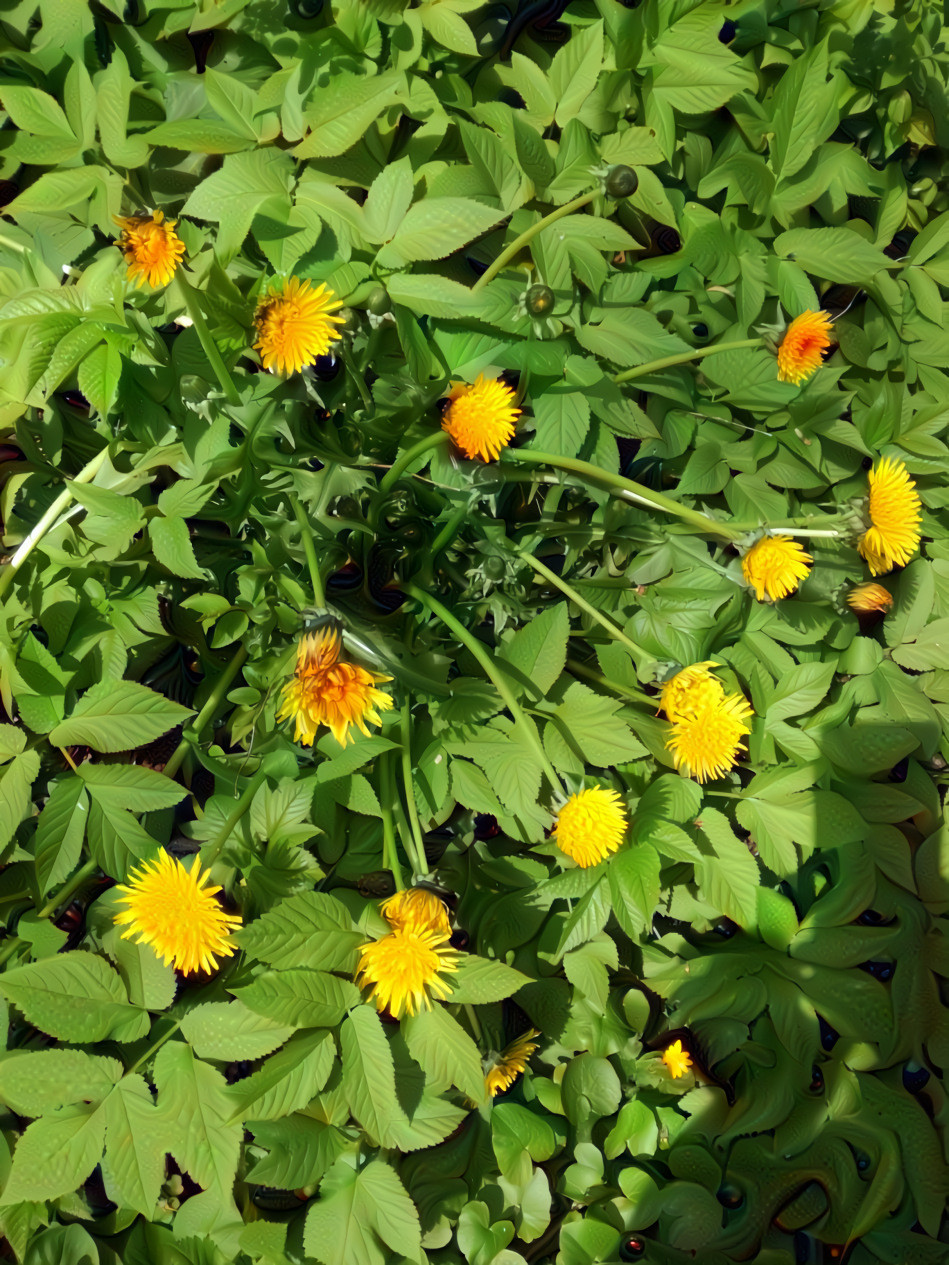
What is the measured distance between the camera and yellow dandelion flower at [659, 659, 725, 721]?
1.24 metres

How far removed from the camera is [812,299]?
1.45m

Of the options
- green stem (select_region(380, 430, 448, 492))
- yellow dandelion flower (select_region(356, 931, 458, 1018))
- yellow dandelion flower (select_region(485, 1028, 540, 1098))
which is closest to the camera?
yellow dandelion flower (select_region(356, 931, 458, 1018))

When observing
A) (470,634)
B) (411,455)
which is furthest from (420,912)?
(411,455)

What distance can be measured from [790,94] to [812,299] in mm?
328

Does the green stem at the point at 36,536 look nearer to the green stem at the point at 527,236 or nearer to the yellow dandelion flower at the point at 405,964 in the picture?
the green stem at the point at 527,236

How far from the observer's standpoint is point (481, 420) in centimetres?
121

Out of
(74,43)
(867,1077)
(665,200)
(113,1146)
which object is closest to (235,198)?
(74,43)

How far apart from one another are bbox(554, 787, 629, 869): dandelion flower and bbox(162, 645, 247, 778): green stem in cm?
55

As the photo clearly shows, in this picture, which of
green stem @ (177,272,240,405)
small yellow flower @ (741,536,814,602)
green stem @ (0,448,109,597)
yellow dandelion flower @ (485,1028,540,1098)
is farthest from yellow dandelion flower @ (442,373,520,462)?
yellow dandelion flower @ (485,1028,540,1098)

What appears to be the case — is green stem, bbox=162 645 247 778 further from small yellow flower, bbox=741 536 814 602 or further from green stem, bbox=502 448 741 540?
small yellow flower, bbox=741 536 814 602

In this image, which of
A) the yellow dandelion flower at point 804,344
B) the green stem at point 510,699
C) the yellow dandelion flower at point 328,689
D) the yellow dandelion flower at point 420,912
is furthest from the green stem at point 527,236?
the yellow dandelion flower at point 420,912

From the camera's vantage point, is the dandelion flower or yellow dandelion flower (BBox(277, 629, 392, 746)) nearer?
yellow dandelion flower (BBox(277, 629, 392, 746))

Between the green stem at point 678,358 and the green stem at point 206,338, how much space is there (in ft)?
2.04

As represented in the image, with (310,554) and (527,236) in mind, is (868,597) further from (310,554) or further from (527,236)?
(310,554)
